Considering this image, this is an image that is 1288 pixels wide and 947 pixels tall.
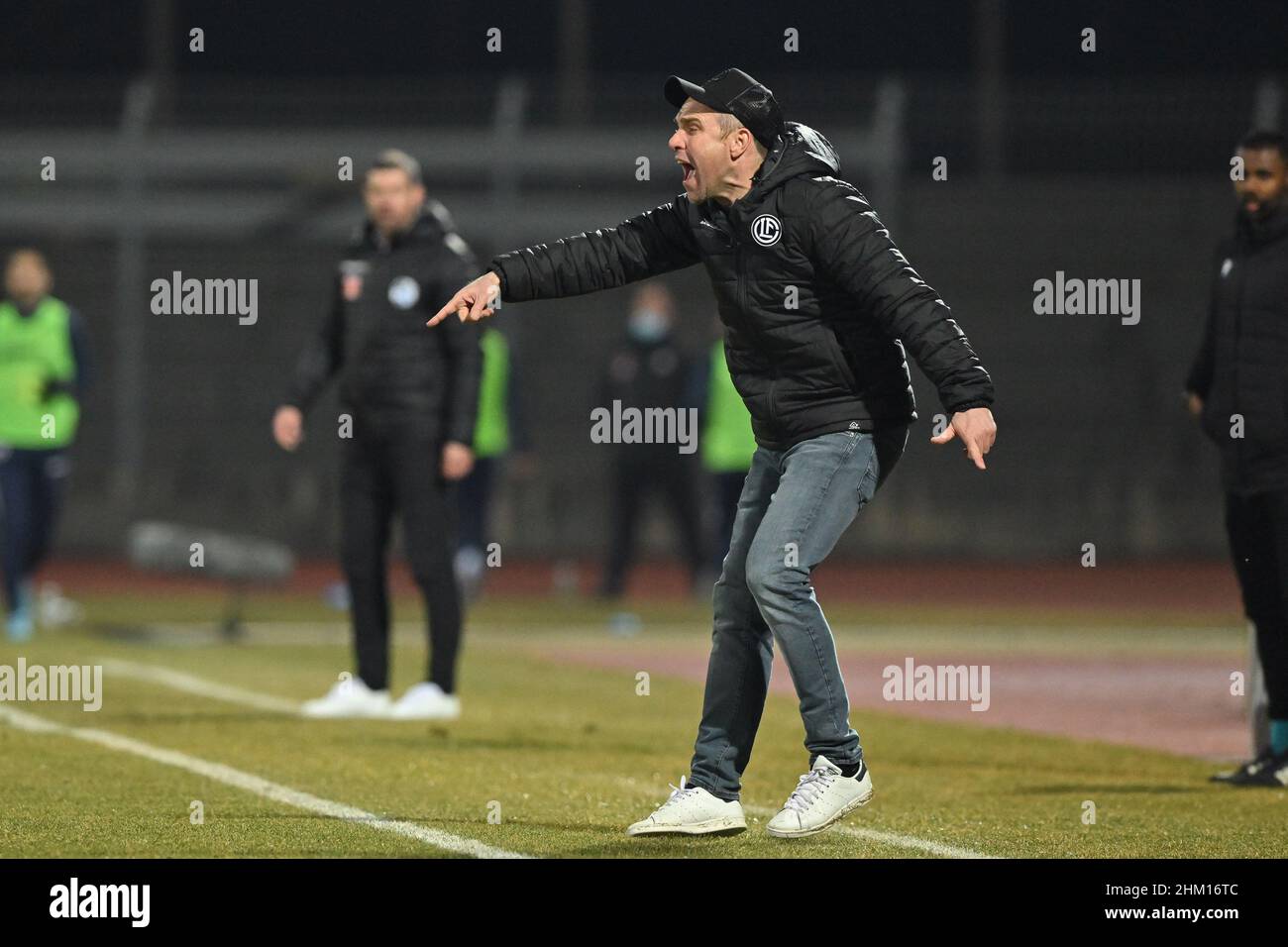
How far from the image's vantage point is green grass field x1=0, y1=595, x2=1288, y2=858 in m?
6.70

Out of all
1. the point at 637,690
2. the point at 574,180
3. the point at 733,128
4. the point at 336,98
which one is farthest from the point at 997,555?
the point at 733,128

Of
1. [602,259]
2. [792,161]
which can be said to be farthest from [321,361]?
[792,161]

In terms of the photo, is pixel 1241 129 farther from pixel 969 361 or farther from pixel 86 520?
pixel 969 361

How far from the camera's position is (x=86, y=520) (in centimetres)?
2372

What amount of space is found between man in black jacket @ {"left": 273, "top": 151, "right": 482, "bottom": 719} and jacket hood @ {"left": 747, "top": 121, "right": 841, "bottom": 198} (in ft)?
12.5

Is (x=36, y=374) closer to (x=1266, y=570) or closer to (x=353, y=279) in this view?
(x=353, y=279)

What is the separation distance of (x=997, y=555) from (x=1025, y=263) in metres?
3.34

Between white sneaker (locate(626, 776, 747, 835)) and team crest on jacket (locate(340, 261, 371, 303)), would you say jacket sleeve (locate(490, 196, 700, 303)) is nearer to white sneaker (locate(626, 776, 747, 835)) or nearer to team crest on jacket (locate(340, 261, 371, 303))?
white sneaker (locate(626, 776, 747, 835))

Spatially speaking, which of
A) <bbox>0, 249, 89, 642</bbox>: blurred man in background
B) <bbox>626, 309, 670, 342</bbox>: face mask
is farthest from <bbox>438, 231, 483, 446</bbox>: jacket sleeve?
<bbox>626, 309, 670, 342</bbox>: face mask

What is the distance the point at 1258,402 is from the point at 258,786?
12.1 ft

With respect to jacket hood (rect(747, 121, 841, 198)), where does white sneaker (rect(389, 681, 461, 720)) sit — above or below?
below

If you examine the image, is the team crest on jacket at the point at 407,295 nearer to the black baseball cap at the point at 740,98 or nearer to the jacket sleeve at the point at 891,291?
the black baseball cap at the point at 740,98

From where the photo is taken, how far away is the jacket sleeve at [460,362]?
34.2 feet
